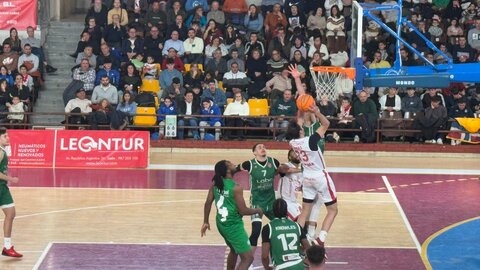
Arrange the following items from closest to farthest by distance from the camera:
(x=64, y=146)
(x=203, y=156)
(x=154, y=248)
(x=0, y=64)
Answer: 1. (x=154, y=248)
2. (x=64, y=146)
3. (x=203, y=156)
4. (x=0, y=64)

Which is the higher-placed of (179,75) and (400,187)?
(179,75)

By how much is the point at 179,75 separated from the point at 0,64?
17.0ft

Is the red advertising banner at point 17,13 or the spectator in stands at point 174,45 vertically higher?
the red advertising banner at point 17,13

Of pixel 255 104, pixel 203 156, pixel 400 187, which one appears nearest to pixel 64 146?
pixel 203 156

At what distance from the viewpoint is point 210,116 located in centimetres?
2802

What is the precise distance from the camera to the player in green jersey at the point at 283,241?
1296 centimetres

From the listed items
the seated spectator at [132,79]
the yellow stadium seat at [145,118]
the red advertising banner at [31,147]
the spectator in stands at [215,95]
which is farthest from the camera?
the seated spectator at [132,79]

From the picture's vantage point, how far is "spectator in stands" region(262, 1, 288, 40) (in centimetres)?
3100

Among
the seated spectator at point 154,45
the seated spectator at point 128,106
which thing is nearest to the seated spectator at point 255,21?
the seated spectator at point 154,45

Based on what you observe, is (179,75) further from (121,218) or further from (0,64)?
(121,218)

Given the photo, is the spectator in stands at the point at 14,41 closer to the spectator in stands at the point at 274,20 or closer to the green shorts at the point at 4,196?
the spectator in stands at the point at 274,20

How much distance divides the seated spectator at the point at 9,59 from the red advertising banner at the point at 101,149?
4945 millimetres

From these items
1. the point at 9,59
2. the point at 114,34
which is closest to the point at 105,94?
the point at 114,34

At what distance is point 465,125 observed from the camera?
91.7 ft
